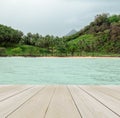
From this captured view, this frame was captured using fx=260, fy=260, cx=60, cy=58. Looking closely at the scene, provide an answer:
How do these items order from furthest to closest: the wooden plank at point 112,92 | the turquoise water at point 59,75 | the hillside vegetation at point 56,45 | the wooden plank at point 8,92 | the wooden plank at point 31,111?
the hillside vegetation at point 56,45 < the turquoise water at point 59,75 < the wooden plank at point 112,92 < the wooden plank at point 8,92 < the wooden plank at point 31,111

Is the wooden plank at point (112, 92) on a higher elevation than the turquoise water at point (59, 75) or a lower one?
higher

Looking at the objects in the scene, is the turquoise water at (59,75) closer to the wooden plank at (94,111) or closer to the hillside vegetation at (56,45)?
the wooden plank at (94,111)

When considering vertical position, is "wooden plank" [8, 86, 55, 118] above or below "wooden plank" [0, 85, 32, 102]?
above

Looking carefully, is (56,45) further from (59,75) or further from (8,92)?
(8,92)

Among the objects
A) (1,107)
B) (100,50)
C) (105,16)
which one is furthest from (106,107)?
(105,16)

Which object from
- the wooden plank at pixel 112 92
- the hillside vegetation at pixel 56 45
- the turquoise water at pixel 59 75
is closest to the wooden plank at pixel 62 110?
the wooden plank at pixel 112 92

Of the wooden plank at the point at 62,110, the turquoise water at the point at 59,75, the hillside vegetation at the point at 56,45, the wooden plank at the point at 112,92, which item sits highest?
the hillside vegetation at the point at 56,45

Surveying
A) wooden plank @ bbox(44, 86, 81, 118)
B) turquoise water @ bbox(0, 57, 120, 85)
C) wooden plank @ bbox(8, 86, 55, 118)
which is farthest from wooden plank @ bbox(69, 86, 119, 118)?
turquoise water @ bbox(0, 57, 120, 85)

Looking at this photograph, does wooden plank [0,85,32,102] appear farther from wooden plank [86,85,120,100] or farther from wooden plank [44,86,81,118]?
wooden plank [86,85,120,100]

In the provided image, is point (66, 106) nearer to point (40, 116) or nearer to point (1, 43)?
point (40, 116)

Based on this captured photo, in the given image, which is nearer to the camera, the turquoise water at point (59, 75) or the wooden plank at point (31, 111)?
the wooden plank at point (31, 111)

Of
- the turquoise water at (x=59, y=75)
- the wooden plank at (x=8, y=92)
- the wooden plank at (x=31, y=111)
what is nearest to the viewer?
the wooden plank at (x=31, y=111)

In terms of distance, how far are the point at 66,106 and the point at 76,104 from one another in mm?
163

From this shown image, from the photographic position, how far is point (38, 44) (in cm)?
7788
